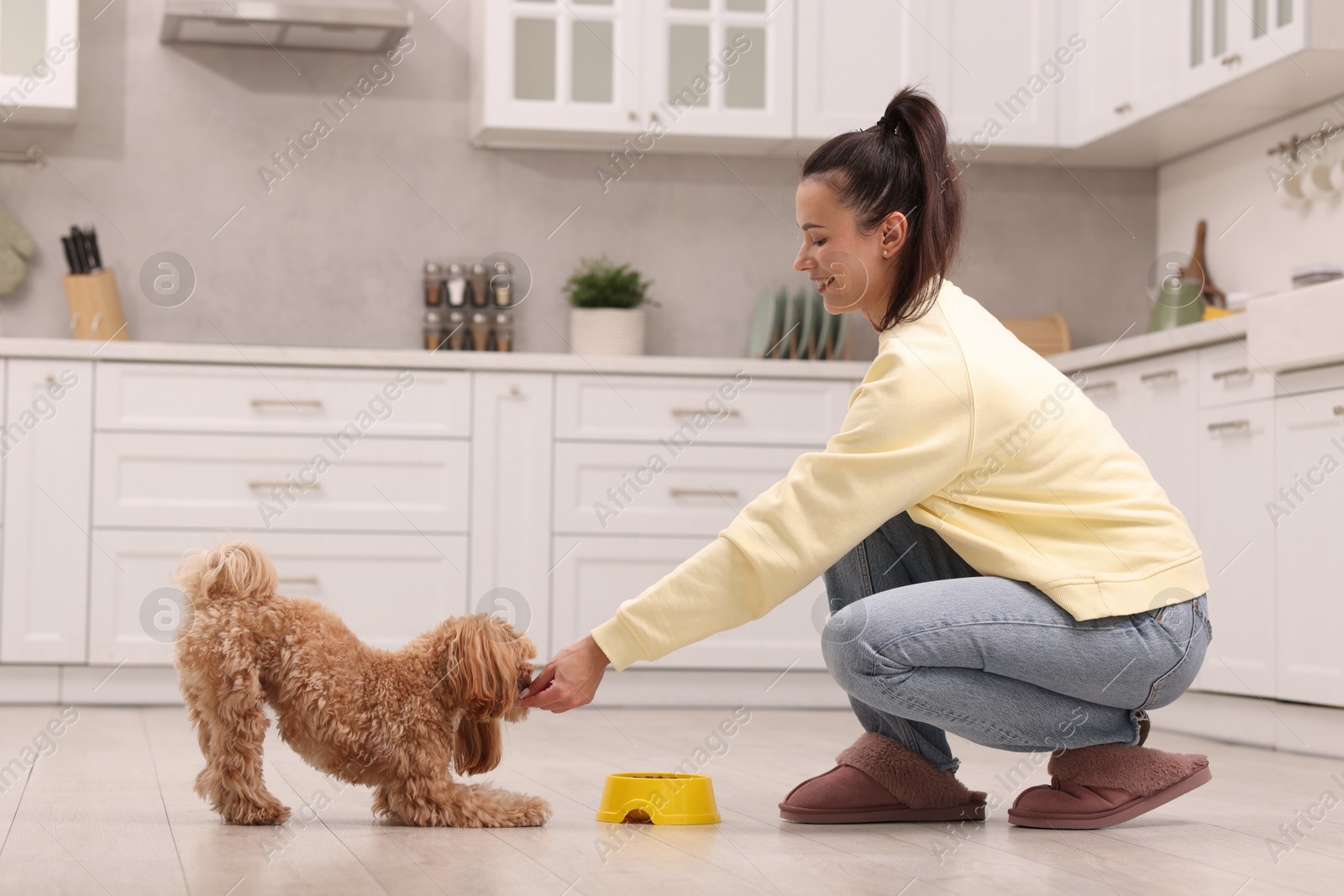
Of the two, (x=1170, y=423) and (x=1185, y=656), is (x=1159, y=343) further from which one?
(x=1185, y=656)

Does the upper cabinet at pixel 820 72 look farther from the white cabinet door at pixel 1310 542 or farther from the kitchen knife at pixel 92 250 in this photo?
the white cabinet door at pixel 1310 542

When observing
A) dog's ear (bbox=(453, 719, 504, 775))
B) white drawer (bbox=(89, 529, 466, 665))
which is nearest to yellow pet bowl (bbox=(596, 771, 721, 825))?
dog's ear (bbox=(453, 719, 504, 775))

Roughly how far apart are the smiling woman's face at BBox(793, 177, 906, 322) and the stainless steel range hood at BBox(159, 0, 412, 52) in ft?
8.17

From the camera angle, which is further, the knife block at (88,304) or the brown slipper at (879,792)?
the knife block at (88,304)

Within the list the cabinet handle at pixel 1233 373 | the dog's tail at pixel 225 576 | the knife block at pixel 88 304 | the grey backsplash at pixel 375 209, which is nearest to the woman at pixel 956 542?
the dog's tail at pixel 225 576

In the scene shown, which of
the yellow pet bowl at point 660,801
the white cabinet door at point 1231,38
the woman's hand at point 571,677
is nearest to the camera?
the woman's hand at point 571,677

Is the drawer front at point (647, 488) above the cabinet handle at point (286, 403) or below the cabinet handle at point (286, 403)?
below

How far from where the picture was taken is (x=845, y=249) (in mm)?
1833

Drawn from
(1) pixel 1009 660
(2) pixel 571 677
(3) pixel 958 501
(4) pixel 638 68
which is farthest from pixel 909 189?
(4) pixel 638 68

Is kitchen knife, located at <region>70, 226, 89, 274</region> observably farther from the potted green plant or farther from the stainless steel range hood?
the potted green plant

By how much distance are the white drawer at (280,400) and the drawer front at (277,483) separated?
32 mm

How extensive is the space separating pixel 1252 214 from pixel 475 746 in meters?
3.13

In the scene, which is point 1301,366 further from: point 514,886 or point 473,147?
point 473,147

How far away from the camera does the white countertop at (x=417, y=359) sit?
3.63 metres
